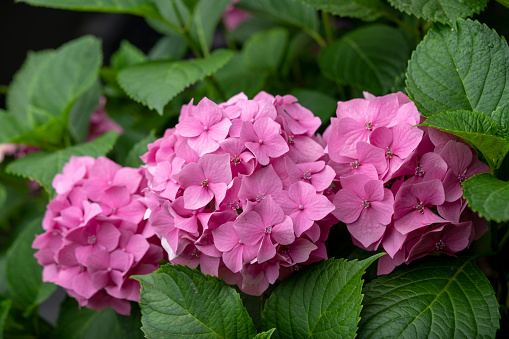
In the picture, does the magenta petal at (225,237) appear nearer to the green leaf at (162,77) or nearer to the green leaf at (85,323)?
the green leaf at (162,77)

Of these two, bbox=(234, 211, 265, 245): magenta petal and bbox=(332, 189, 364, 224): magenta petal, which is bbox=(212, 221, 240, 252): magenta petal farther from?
bbox=(332, 189, 364, 224): magenta petal

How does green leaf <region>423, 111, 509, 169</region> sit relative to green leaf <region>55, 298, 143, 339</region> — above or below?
above

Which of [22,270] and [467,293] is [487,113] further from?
[22,270]

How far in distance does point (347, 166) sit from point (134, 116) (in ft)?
2.73

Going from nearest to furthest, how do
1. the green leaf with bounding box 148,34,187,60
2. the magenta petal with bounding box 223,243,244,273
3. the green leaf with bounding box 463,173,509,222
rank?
the green leaf with bounding box 463,173,509,222 → the magenta petal with bounding box 223,243,244,273 → the green leaf with bounding box 148,34,187,60

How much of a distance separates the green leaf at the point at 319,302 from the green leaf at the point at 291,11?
67 centimetres

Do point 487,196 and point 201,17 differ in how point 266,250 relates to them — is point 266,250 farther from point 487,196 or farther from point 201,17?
point 201,17

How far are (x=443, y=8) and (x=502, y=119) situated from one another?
0.18 metres

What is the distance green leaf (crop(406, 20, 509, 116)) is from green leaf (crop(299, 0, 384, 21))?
8.0 inches

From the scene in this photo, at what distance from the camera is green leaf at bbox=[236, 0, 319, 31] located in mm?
1090

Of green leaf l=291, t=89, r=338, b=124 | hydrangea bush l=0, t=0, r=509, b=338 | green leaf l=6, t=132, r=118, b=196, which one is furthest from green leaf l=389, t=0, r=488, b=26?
green leaf l=6, t=132, r=118, b=196

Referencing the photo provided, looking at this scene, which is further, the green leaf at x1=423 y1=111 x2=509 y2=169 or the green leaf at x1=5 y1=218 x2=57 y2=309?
the green leaf at x1=5 y1=218 x2=57 y2=309

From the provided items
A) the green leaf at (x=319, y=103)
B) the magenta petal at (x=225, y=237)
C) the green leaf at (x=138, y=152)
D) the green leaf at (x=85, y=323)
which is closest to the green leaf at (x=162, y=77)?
the green leaf at (x=138, y=152)

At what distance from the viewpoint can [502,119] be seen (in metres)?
0.59
